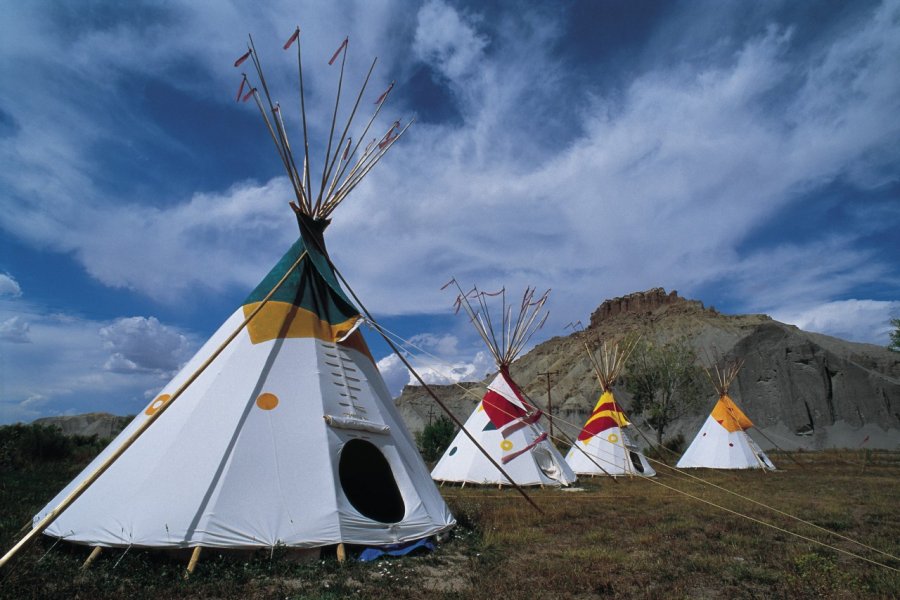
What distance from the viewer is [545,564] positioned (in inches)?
198

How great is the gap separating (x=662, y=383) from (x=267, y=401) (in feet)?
101

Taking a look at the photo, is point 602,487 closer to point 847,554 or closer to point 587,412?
point 847,554

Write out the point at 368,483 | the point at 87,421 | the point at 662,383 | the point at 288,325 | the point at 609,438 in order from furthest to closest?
the point at 87,421 < the point at 662,383 < the point at 609,438 < the point at 368,483 < the point at 288,325

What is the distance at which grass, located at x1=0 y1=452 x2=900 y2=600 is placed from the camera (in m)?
3.92

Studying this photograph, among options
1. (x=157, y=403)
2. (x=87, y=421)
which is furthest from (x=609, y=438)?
(x=87, y=421)

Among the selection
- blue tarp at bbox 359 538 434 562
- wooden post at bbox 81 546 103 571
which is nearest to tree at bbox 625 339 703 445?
blue tarp at bbox 359 538 434 562

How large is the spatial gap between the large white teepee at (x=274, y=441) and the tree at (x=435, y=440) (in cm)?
1334

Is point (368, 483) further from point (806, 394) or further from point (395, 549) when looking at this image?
point (806, 394)

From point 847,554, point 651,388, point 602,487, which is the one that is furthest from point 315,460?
point 651,388

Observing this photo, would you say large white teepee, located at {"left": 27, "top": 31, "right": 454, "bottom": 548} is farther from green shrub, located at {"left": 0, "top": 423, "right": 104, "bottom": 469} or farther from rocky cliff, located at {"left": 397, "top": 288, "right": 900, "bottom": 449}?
rocky cliff, located at {"left": 397, "top": 288, "right": 900, "bottom": 449}

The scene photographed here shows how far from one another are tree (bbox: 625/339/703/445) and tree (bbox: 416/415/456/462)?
50.5ft

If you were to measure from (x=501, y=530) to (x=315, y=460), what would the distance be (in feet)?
10.3

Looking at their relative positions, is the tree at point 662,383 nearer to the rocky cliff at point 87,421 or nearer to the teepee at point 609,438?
the teepee at point 609,438

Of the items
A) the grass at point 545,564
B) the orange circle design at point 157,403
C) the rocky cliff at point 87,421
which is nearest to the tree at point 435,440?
the grass at point 545,564
